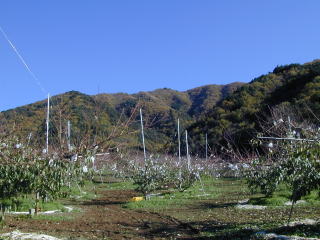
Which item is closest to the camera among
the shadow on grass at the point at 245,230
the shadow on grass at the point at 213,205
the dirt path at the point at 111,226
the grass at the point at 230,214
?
the shadow on grass at the point at 245,230

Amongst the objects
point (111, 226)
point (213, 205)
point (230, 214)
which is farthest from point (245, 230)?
point (213, 205)

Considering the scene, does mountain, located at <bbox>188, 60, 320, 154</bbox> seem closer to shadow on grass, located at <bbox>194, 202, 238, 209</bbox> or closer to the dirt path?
shadow on grass, located at <bbox>194, 202, 238, 209</bbox>

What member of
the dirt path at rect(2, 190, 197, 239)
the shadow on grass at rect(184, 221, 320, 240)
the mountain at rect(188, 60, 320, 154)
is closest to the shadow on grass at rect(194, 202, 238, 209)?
the dirt path at rect(2, 190, 197, 239)

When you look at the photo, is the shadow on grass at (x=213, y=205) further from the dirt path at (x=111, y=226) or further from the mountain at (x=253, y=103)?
the mountain at (x=253, y=103)

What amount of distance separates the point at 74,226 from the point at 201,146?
116 feet

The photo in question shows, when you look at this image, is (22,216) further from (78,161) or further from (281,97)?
(281,97)

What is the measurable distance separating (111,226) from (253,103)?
127 ft

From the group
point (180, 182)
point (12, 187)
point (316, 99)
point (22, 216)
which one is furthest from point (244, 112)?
point (12, 187)

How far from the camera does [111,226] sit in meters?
14.2

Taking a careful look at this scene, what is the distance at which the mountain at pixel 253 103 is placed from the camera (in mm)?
39856

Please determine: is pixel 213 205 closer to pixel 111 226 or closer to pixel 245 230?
pixel 111 226

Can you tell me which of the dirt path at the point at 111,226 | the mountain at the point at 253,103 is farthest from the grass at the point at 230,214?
the mountain at the point at 253,103

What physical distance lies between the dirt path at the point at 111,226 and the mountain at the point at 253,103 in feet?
73.7

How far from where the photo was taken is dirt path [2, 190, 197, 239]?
12.4 metres
